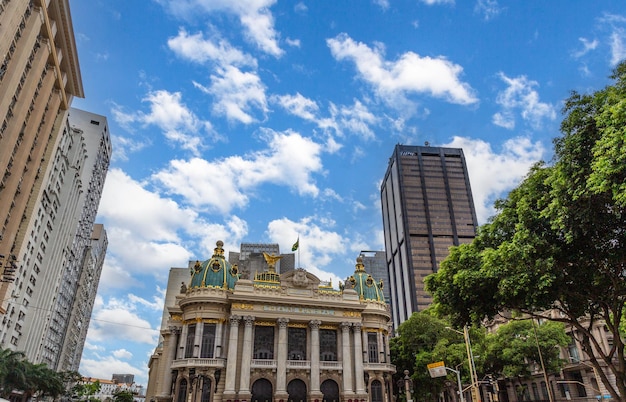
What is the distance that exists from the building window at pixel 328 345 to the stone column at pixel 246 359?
962cm

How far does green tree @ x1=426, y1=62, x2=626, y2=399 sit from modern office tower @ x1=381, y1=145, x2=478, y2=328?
117 m

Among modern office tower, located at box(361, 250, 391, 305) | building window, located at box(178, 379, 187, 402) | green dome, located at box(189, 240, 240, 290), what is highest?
modern office tower, located at box(361, 250, 391, 305)

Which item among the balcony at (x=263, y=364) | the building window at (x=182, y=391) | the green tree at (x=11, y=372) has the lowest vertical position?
the building window at (x=182, y=391)

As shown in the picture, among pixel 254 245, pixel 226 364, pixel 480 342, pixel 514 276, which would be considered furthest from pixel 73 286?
pixel 514 276

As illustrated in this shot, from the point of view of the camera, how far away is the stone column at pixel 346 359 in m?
53.1

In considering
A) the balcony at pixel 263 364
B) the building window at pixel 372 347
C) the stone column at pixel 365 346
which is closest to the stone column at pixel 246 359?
the balcony at pixel 263 364

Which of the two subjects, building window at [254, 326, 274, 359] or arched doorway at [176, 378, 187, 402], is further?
building window at [254, 326, 274, 359]

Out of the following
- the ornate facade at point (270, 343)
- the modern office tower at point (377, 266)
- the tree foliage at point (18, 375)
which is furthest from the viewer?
the modern office tower at point (377, 266)

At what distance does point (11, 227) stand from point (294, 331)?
1358 inches

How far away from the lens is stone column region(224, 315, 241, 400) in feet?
160

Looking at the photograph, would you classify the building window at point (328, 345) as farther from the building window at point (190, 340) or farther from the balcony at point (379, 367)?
the building window at point (190, 340)

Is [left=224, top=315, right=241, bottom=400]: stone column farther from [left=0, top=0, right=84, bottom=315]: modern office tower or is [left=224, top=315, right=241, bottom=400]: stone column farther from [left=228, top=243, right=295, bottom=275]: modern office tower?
[left=228, top=243, right=295, bottom=275]: modern office tower

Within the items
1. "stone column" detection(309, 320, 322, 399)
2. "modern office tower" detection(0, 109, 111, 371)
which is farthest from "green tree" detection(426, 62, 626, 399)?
"modern office tower" detection(0, 109, 111, 371)

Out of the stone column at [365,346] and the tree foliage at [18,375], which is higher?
the stone column at [365,346]
